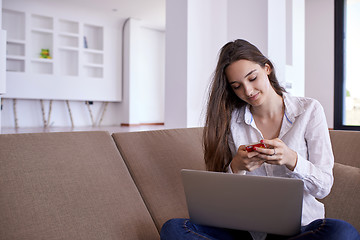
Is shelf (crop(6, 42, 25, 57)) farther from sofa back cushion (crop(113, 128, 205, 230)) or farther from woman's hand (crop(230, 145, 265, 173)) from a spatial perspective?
woman's hand (crop(230, 145, 265, 173))

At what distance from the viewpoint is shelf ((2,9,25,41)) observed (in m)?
6.38

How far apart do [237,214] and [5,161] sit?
780 millimetres

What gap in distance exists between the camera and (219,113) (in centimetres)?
131

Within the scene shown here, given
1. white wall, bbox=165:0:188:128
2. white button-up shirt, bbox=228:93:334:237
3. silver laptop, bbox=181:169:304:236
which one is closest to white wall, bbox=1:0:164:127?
white wall, bbox=165:0:188:128

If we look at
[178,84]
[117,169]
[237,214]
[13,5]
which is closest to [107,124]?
[13,5]

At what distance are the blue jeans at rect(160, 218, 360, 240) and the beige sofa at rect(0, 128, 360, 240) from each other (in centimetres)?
20

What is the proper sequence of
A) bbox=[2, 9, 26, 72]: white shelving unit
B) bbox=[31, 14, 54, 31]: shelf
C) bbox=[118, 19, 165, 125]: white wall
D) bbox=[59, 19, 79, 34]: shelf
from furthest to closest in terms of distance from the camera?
bbox=[118, 19, 165, 125]: white wall, bbox=[59, 19, 79, 34]: shelf, bbox=[31, 14, 54, 31]: shelf, bbox=[2, 9, 26, 72]: white shelving unit

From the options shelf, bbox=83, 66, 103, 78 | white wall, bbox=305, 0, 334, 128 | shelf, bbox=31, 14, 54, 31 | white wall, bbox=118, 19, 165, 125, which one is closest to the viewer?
white wall, bbox=305, 0, 334, 128

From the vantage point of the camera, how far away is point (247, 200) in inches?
34.5

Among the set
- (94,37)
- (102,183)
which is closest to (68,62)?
(94,37)

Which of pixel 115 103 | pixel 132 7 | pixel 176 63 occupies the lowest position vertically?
pixel 115 103

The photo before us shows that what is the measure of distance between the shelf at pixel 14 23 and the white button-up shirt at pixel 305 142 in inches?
251

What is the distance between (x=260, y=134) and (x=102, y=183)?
2.07 ft

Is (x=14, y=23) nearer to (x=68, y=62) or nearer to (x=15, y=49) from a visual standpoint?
(x=15, y=49)
